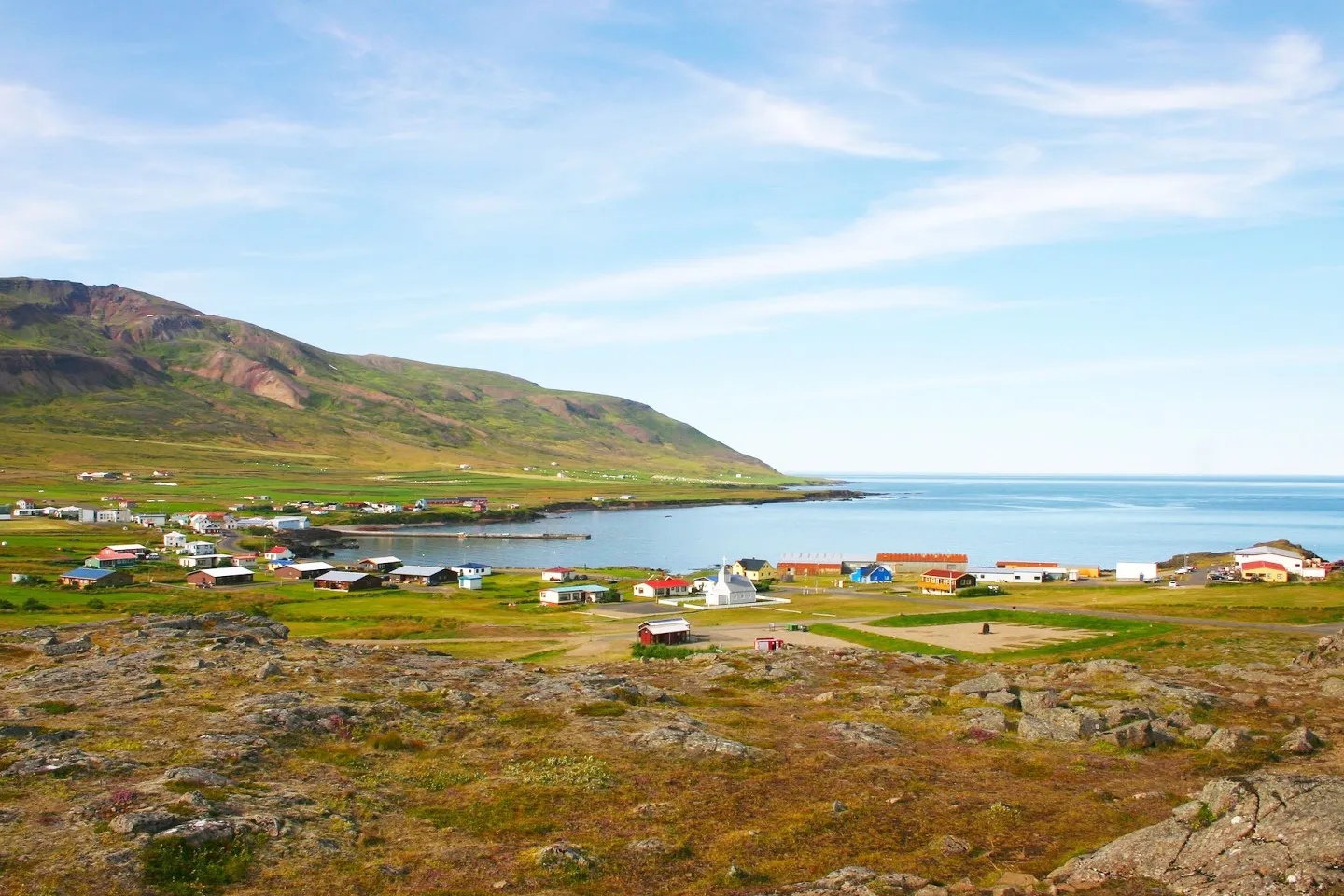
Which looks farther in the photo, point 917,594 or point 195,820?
point 917,594

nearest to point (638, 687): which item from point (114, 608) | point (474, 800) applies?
point (474, 800)

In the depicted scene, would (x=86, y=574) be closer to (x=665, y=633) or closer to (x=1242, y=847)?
(x=665, y=633)

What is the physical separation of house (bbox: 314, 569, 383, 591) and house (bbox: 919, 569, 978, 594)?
227 ft

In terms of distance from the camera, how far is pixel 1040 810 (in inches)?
942

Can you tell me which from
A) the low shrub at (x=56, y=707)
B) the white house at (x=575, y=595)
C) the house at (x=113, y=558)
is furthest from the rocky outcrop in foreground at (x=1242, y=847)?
the house at (x=113, y=558)

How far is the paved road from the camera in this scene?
65.5 m

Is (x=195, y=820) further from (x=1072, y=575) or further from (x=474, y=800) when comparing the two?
(x=1072, y=575)

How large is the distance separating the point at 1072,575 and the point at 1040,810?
106 m

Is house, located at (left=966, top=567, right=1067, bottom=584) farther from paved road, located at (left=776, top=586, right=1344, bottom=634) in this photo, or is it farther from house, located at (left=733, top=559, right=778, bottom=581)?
house, located at (left=733, top=559, right=778, bottom=581)

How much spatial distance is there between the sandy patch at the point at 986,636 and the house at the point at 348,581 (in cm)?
6360

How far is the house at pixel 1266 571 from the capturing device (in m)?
103

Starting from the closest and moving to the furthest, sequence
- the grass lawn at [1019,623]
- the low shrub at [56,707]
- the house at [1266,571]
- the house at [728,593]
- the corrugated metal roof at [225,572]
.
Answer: the low shrub at [56,707], the grass lawn at [1019,623], the house at [728,593], the house at [1266,571], the corrugated metal roof at [225,572]

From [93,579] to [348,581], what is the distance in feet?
87.0

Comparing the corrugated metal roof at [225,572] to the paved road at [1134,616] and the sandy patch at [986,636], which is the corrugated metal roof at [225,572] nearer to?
the paved road at [1134,616]
